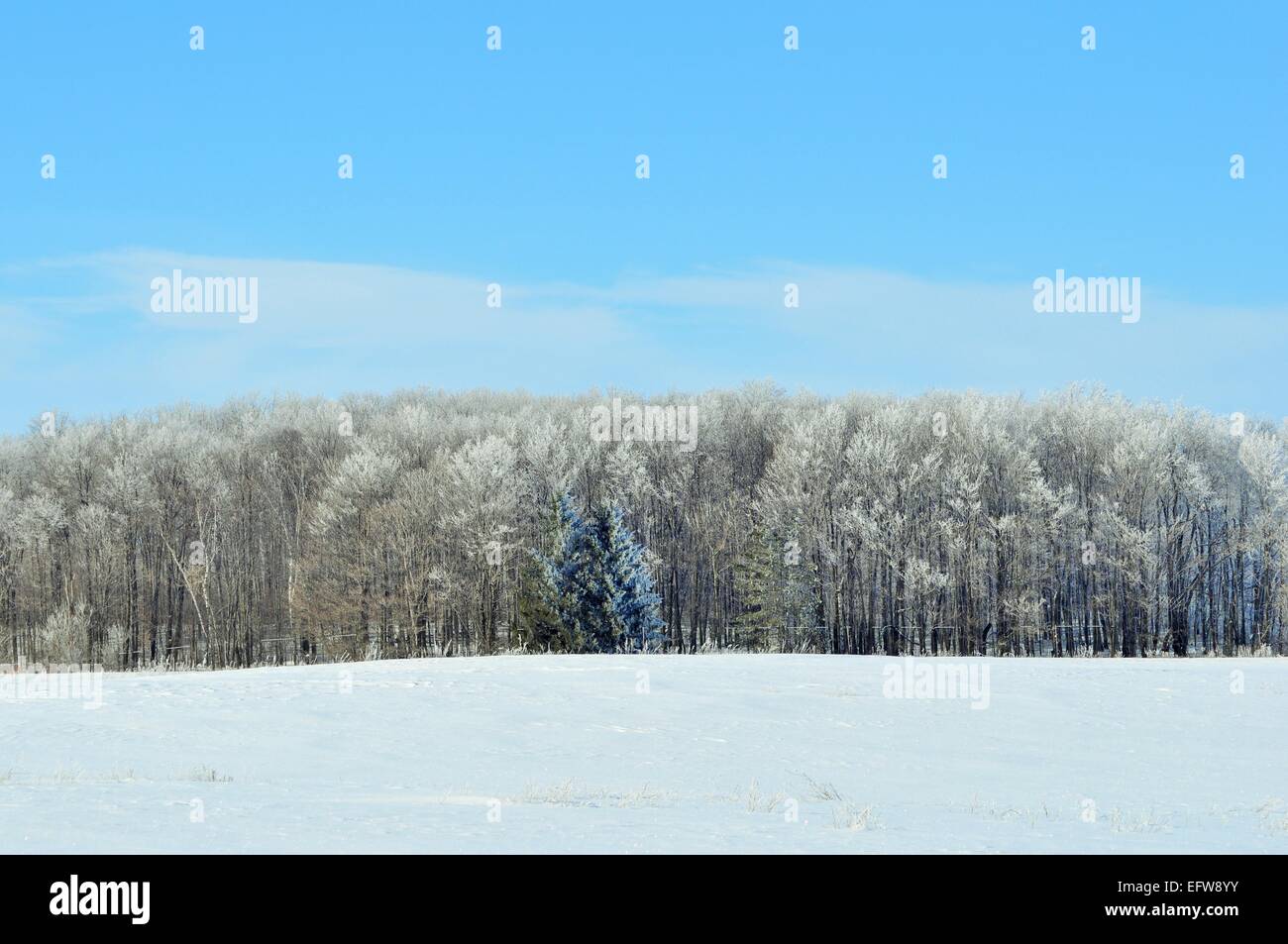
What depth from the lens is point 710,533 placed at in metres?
69.8

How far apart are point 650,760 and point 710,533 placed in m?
52.9

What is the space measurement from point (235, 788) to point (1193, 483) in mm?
61279

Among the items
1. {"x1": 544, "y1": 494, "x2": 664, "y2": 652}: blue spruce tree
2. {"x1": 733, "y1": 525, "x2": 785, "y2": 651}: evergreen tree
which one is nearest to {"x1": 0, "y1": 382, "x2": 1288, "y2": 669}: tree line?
{"x1": 733, "y1": 525, "x2": 785, "y2": 651}: evergreen tree

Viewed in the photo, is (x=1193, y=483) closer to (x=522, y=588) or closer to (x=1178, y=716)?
(x=522, y=588)

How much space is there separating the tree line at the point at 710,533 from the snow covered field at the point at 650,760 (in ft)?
96.3

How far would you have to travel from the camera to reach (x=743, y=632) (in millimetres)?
59406

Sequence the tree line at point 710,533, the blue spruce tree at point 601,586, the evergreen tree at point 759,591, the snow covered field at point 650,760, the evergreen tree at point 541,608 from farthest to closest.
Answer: the tree line at point 710,533 < the evergreen tree at point 759,591 < the evergreen tree at point 541,608 < the blue spruce tree at point 601,586 < the snow covered field at point 650,760

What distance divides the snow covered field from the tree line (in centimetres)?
2934

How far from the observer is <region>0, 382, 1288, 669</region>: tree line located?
200 feet

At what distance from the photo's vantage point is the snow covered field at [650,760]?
29.5 feet

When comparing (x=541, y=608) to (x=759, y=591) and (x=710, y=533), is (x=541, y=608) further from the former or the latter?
(x=710, y=533)

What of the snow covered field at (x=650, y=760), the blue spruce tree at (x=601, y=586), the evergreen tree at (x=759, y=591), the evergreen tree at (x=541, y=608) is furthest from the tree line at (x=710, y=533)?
the snow covered field at (x=650, y=760)

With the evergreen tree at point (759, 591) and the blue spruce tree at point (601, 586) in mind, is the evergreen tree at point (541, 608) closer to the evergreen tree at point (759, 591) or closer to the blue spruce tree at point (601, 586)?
the blue spruce tree at point (601, 586)
